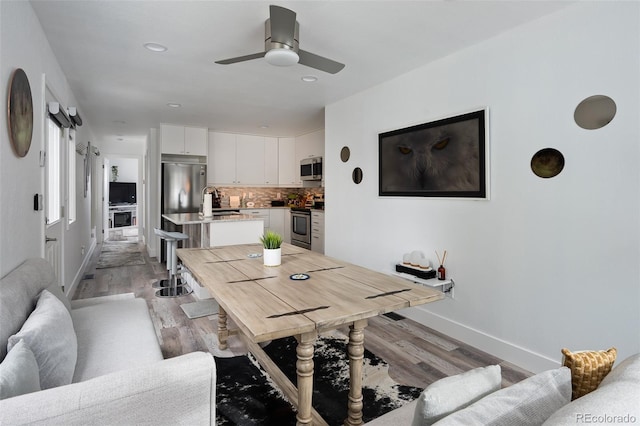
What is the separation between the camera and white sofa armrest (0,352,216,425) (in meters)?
0.75

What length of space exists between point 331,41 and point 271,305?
2.10 meters

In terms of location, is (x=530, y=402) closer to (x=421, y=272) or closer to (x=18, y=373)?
(x=18, y=373)

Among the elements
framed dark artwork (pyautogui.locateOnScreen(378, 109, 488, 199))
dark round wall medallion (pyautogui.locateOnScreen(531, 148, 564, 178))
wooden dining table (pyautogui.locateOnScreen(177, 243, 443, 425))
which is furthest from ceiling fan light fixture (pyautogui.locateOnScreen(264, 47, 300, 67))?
dark round wall medallion (pyautogui.locateOnScreen(531, 148, 564, 178))

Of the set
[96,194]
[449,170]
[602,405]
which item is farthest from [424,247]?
[96,194]

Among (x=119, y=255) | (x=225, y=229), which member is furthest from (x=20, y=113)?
(x=119, y=255)

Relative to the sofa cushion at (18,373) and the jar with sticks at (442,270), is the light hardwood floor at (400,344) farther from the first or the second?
the sofa cushion at (18,373)

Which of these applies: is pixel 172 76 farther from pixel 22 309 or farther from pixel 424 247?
pixel 424 247

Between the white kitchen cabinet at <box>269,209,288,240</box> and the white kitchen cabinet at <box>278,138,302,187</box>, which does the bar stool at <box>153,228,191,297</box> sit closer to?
the white kitchen cabinet at <box>269,209,288,240</box>

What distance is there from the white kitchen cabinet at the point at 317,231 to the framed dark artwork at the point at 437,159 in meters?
2.41

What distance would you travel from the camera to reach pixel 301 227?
21.6 feet

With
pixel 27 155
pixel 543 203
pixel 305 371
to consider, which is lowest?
pixel 305 371

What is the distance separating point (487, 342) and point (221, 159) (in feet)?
17.8

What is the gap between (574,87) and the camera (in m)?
2.21

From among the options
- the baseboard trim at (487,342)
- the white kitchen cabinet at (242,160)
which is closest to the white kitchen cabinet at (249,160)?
the white kitchen cabinet at (242,160)
